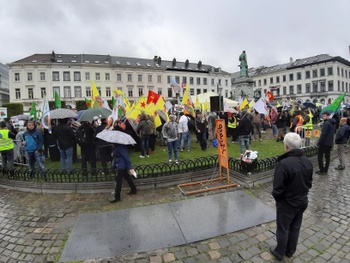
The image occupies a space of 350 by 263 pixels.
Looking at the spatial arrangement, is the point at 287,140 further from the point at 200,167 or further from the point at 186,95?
the point at 186,95

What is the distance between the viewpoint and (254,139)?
Result: 13250 millimetres

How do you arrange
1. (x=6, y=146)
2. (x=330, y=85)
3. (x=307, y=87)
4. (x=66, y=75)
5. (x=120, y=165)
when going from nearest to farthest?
(x=120, y=165)
(x=6, y=146)
(x=66, y=75)
(x=330, y=85)
(x=307, y=87)

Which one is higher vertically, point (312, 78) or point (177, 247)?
point (312, 78)

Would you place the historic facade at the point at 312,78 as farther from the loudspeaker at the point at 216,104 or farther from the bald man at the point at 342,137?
the loudspeaker at the point at 216,104

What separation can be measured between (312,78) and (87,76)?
62.4 m

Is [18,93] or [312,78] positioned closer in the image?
[18,93]

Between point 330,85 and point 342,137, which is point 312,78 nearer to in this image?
point 330,85

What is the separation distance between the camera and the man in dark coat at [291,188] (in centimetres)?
301

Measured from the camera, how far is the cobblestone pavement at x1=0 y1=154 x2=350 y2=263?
3434mm

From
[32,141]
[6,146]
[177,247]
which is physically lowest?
[177,247]

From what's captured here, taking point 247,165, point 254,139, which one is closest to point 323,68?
point 254,139

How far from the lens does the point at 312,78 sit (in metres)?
63.5

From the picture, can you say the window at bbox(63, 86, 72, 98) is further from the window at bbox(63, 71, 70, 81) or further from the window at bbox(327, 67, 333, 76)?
the window at bbox(327, 67, 333, 76)

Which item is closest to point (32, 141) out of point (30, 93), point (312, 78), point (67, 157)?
point (67, 157)
